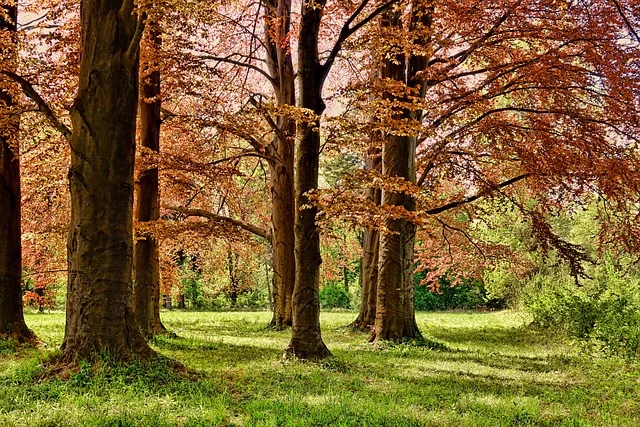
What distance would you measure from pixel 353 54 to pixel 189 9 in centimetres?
1157

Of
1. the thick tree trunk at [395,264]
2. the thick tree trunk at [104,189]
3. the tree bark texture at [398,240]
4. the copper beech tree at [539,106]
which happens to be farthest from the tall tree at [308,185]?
the thick tree trunk at [395,264]

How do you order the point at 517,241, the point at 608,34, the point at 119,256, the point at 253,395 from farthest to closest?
1. the point at 517,241
2. the point at 608,34
3. the point at 119,256
4. the point at 253,395

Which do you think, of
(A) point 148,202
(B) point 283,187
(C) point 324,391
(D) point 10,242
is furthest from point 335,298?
(C) point 324,391

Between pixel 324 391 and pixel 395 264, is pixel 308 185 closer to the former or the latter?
pixel 324 391

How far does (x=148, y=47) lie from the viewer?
1184 cm

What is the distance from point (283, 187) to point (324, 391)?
36.1 feet

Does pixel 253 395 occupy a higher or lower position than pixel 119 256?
lower

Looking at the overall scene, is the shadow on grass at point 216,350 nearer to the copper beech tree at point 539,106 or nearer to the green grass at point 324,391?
the green grass at point 324,391

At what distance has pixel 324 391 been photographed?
7023mm

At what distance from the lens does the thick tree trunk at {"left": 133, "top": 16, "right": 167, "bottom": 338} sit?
1205 centimetres

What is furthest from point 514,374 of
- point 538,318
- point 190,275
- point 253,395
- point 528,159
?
point 190,275

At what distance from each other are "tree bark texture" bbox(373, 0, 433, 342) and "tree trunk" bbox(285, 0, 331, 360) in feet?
10.3

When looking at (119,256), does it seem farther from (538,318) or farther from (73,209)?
(538,318)

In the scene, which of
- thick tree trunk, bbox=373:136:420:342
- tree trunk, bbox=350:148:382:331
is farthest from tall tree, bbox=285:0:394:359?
tree trunk, bbox=350:148:382:331
